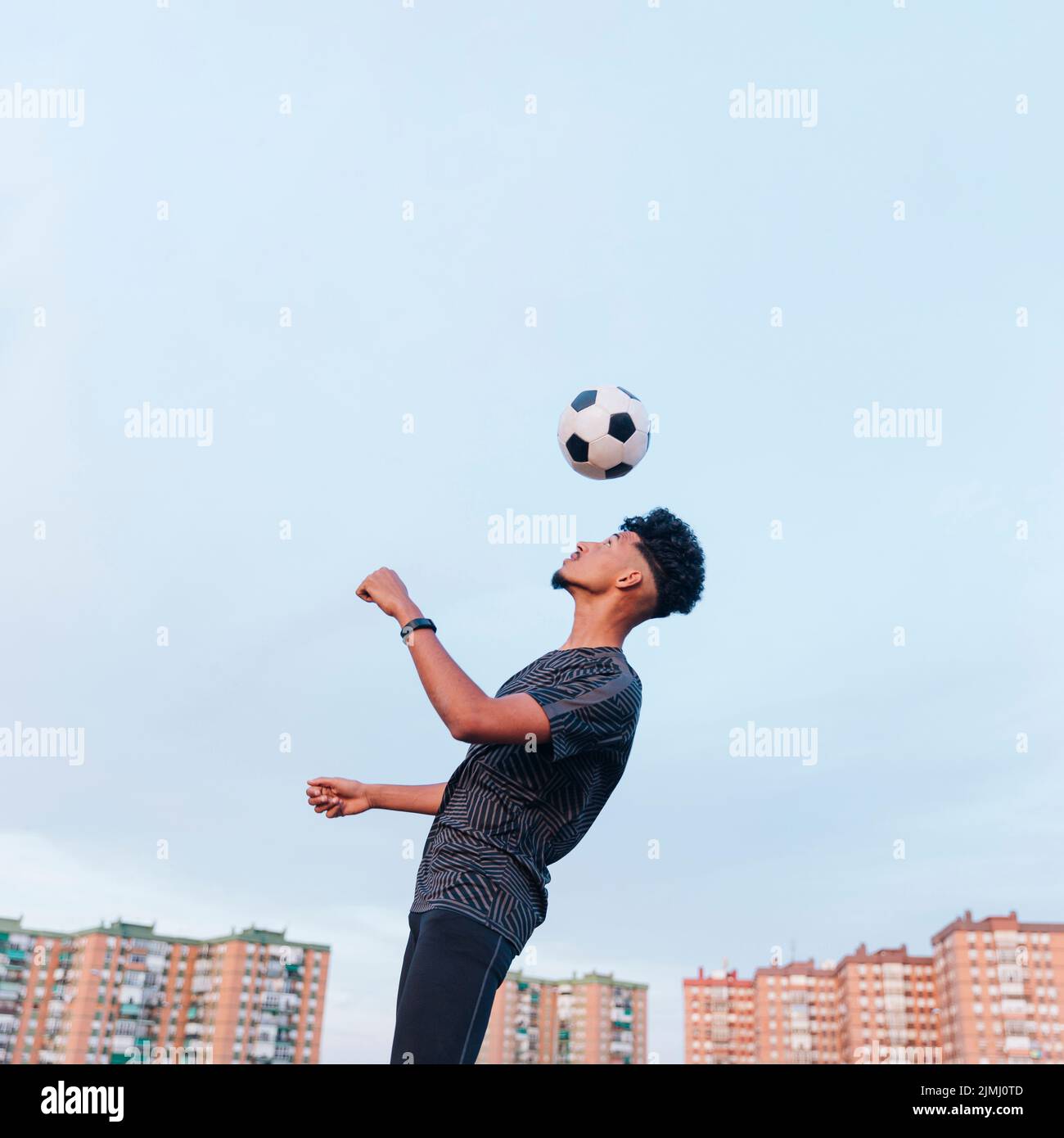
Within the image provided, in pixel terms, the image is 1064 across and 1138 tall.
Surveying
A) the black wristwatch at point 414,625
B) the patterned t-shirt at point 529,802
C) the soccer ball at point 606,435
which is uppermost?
the soccer ball at point 606,435

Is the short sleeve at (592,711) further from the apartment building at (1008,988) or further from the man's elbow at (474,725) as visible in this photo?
the apartment building at (1008,988)

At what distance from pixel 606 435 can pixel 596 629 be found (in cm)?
209

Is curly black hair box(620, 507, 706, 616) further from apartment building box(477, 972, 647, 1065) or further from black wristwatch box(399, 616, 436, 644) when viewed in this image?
apartment building box(477, 972, 647, 1065)

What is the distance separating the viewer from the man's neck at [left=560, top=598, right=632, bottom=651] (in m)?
4.48

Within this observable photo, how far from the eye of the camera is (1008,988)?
108250 millimetres

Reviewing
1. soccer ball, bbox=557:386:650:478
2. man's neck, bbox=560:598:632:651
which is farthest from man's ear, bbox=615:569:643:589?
soccer ball, bbox=557:386:650:478

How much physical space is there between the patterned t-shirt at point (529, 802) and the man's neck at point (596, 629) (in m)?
0.22

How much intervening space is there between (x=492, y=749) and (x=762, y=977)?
152 meters

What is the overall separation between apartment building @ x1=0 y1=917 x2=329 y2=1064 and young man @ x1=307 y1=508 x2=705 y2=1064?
392 feet

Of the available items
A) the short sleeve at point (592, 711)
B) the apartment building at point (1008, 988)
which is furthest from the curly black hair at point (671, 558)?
the apartment building at point (1008, 988)

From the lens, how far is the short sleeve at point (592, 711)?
3848mm
